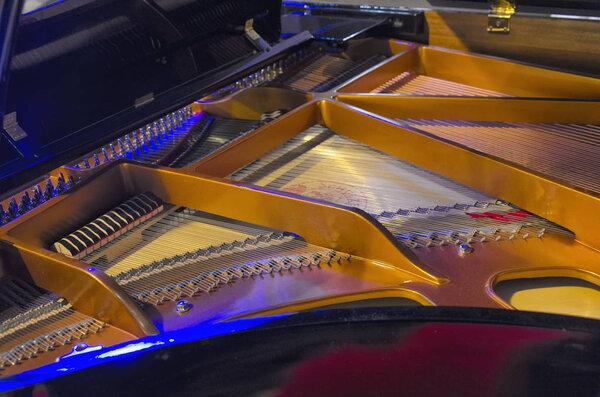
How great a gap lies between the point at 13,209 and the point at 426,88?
73.7 inches

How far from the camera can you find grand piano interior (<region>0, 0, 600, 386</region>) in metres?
1.73

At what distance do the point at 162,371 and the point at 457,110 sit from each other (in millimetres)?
1818

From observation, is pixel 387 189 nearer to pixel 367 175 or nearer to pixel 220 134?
pixel 367 175

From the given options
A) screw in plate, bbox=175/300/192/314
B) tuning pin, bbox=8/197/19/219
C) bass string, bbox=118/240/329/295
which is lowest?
Result: screw in plate, bbox=175/300/192/314

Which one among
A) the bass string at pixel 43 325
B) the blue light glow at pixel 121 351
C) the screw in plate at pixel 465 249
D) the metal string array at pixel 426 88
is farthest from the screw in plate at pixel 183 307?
the metal string array at pixel 426 88

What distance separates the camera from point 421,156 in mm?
2281

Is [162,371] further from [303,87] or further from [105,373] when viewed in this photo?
[303,87]

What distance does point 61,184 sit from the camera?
7.15 feet

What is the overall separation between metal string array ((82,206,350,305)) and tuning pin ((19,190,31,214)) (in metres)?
0.28

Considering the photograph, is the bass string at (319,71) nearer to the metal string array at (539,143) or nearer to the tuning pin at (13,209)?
the metal string array at (539,143)

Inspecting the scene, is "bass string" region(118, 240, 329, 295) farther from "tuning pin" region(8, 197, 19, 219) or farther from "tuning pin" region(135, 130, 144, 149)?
"tuning pin" region(135, 130, 144, 149)

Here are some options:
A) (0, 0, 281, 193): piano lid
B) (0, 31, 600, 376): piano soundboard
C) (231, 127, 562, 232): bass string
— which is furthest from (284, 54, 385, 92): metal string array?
(231, 127, 562, 232): bass string

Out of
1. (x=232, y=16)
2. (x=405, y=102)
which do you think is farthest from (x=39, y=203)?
(x=405, y=102)

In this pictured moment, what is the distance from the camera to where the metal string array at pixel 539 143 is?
2229 mm
